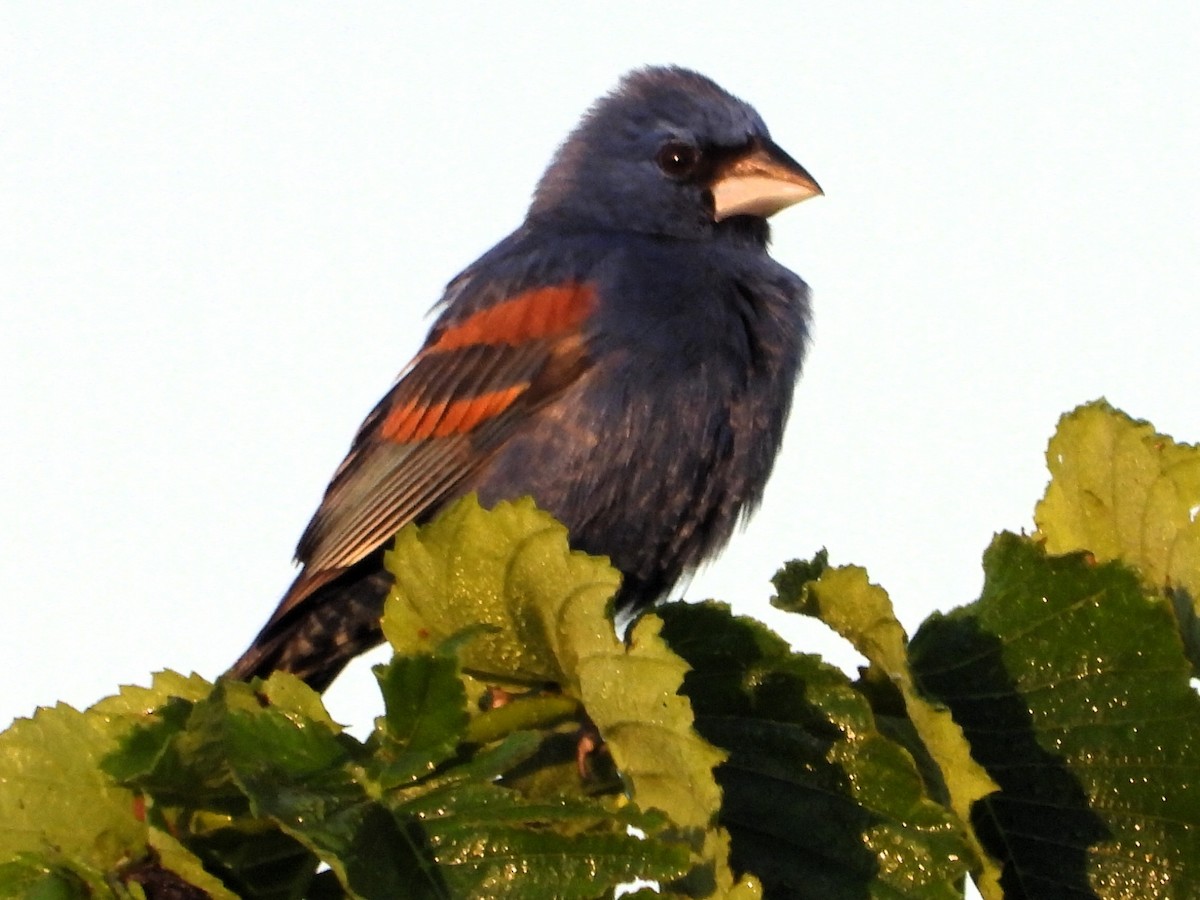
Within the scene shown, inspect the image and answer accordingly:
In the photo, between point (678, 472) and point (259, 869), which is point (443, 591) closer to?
point (259, 869)

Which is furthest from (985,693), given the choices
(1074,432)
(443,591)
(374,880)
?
(374,880)

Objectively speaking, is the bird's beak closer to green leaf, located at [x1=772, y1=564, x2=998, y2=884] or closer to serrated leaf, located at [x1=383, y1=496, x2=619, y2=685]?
green leaf, located at [x1=772, y1=564, x2=998, y2=884]

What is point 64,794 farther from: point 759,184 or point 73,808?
point 759,184

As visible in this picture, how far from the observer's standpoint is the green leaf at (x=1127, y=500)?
3129 mm

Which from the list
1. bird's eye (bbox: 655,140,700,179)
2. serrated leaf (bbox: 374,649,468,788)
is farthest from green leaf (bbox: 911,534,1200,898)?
bird's eye (bbox: 655,140,700,179)

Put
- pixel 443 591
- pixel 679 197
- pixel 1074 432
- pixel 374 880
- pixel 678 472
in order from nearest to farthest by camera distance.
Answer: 1. pixel 374 880
2. pixel 443 591
3. pixel 1074 432
4. pixel 678 472
5. pixel 679 197

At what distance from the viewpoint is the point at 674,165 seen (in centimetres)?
684

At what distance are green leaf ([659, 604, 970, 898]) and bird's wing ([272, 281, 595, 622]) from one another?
3256mm

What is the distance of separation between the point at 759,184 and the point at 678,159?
13.9 inches

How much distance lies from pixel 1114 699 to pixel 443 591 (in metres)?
1.09

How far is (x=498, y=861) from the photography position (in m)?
2.28

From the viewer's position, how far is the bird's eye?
6.82 metres

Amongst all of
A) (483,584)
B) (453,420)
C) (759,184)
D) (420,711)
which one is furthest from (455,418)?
(420,711)

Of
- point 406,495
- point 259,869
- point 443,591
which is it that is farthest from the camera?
point 406,495
